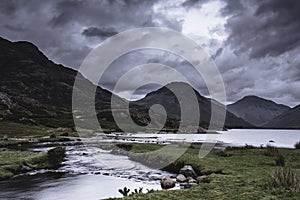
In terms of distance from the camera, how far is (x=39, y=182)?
1454 inches

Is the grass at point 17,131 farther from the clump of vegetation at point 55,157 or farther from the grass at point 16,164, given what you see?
the grass at point 16,164

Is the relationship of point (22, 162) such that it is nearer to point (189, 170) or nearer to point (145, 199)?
point (189, 170)

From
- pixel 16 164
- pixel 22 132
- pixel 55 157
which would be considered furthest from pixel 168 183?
pixel 22 132

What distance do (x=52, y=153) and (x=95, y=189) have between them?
26.0 meters

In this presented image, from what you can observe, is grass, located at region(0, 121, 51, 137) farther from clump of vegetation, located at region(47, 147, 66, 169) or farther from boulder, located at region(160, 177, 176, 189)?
boulder, located at region(160, 177, 176, 189)

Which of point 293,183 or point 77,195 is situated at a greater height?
point 293,183

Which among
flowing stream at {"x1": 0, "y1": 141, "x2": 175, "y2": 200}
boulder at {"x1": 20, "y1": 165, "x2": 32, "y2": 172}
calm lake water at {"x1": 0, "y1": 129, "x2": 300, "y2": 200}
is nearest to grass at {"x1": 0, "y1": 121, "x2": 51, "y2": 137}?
boulder at {"x1": 20, "y1": 165, "x2": 32, "y2": 172}

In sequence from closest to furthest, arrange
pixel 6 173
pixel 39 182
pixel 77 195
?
pixel 77 195 → pixel 39 182 → pixel 6 173

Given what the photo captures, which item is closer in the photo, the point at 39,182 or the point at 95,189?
the point at 95,189

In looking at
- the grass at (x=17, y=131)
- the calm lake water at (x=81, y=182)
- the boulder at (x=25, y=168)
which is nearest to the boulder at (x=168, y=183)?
the calm lake water at (x=81, y=182)

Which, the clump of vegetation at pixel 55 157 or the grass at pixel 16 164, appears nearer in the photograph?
the grass at pixel 16 164

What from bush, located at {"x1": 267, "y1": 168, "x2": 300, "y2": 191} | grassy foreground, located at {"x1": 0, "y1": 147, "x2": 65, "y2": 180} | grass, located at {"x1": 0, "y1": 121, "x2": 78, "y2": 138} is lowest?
grassy foreground, located at {"x1": 0, "y1": 147, "x2": 65, "y2": 180}

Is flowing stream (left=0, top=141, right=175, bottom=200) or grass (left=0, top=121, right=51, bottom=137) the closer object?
flowing stream (left=0, top=141, right=175, bottom=200)

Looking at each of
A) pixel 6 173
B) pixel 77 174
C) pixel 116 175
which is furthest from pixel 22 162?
pixel 116 175
